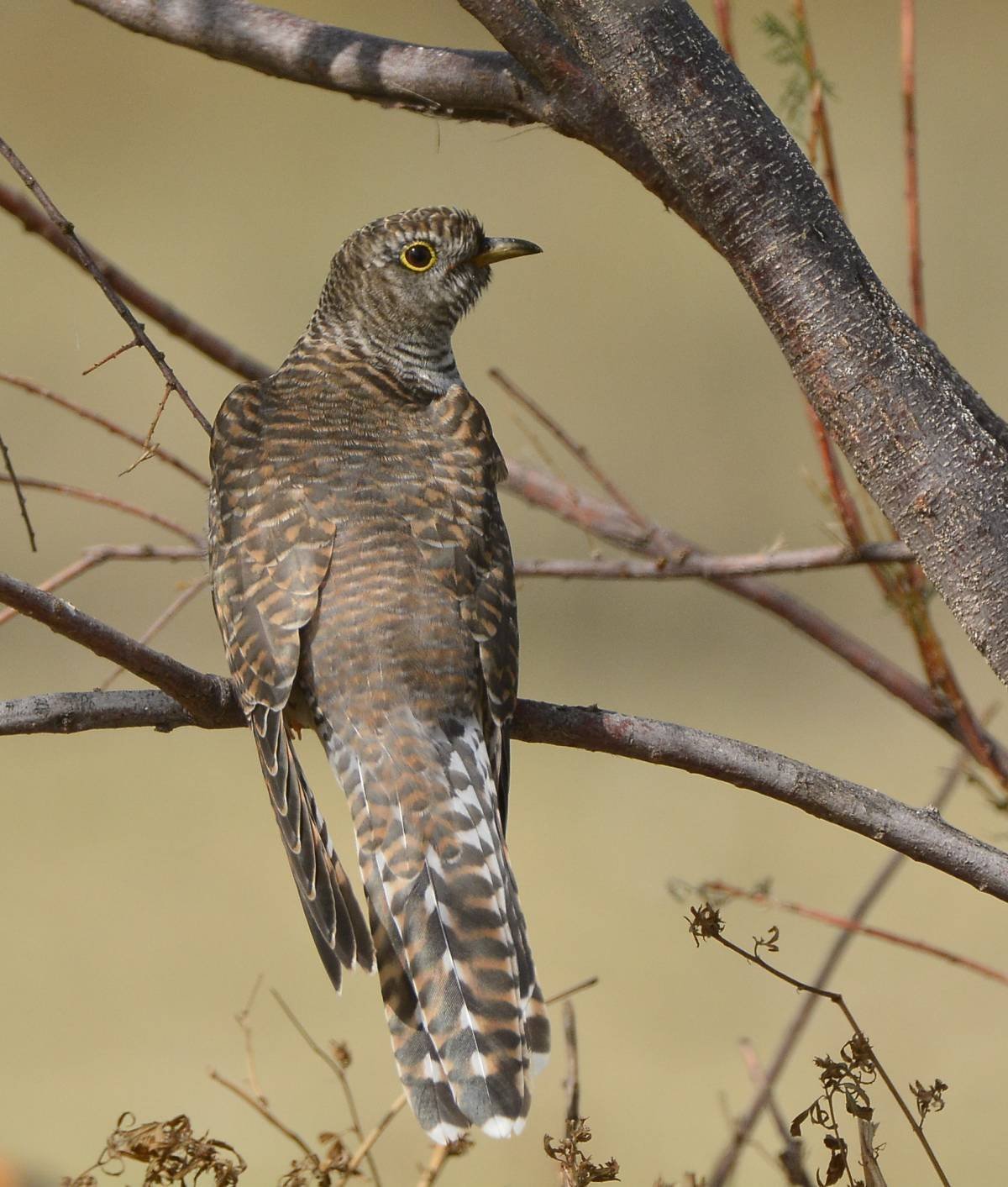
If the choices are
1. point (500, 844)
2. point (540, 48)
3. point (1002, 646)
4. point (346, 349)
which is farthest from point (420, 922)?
point (346, 349)

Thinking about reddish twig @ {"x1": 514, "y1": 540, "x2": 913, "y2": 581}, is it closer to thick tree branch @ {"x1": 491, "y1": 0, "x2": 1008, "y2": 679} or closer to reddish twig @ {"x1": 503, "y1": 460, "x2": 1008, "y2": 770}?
reddish twig @ {"x1": 503, "y1": 460, "x2": 1008, "y2": 770}

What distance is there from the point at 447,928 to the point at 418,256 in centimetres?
150

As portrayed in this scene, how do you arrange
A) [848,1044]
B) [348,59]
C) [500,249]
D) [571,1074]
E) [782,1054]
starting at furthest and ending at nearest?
[500,249]
[348,59]
[782,1054]
[571,1074]
[848,1044]

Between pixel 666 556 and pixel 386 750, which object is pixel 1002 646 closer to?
pixel 666 556

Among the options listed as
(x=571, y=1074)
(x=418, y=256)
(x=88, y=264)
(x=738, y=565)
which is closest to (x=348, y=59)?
(x=88, y=264)

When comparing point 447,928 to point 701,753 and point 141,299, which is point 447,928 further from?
point 141,299

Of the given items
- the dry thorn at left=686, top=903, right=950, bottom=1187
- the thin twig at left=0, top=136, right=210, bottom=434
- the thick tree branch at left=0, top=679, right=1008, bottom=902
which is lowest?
the dry thorn at left=686, top=903, right=950, bottom=1187

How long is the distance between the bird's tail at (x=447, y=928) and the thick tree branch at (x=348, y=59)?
90 centimetres

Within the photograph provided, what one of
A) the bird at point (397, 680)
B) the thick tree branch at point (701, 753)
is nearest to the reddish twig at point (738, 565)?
the bird at point (397, 680)

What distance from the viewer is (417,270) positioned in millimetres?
2787

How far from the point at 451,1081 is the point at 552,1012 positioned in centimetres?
289

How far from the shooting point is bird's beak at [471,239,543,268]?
2.77m

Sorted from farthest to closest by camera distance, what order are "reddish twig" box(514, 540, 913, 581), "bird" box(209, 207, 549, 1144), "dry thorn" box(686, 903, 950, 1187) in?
"reddish twig" box(514, 540, 913, 581) < "bird" box(209, 207, 549, 1144) < "dry thorn" box(686, 903, 950, 1187)

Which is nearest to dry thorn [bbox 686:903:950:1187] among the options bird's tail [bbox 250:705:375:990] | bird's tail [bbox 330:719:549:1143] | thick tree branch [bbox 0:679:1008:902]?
thick tree branch [bbox 0:679:1008:902]
